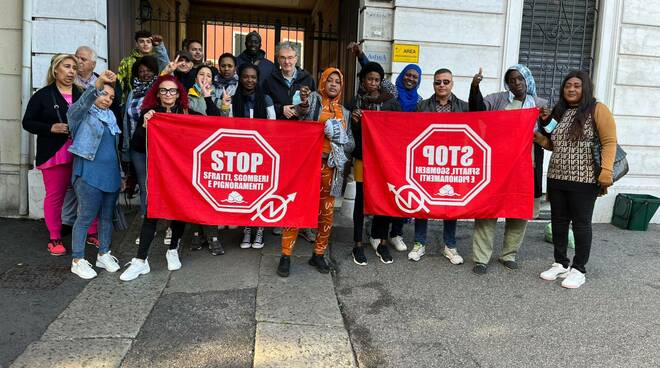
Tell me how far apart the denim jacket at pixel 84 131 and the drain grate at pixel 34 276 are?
112 centimetres

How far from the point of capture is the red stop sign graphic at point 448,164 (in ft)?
16.2

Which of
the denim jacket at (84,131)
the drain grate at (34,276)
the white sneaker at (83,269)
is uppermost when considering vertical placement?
the denim jacket at (84,131)

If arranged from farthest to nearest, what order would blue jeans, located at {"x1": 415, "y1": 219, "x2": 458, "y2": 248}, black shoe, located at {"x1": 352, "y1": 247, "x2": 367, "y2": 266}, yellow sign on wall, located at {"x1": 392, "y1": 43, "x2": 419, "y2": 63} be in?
yellow sign on wall, located at {"x1": 392, "y1": 43, "x2": 419, "y2": 63}, blue jeans, located at {"x1": 415, "y1": 219, "x2": 458, "y2": 248}, black shoe, located at {"x1": 352, "y1": 247, "x2": 367, "y2": 266}

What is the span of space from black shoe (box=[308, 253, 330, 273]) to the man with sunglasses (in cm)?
98

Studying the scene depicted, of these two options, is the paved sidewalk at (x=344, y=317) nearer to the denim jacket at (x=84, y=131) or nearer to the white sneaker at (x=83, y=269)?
the white sneaker at (x=83, y=269)

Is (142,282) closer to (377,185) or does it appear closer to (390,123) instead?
(377,185)

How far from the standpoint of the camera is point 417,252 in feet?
17.6

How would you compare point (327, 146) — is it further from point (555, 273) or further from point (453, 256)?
point (555, 273)

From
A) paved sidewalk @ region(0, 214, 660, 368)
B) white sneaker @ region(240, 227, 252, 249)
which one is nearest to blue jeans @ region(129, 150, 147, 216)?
paved sidewalk @ region(0, 214, 660, 368)

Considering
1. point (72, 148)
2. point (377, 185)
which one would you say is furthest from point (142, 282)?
point (377, 185)

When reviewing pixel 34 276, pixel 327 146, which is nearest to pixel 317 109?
pixel 327 146

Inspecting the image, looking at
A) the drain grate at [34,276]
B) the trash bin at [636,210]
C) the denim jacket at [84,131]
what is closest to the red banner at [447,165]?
the denim jacket at [84,131]

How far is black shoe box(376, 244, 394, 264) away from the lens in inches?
205

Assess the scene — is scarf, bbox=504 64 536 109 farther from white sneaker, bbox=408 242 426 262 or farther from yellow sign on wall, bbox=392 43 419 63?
yellow sign on wall, bbox=392 43 419 63
